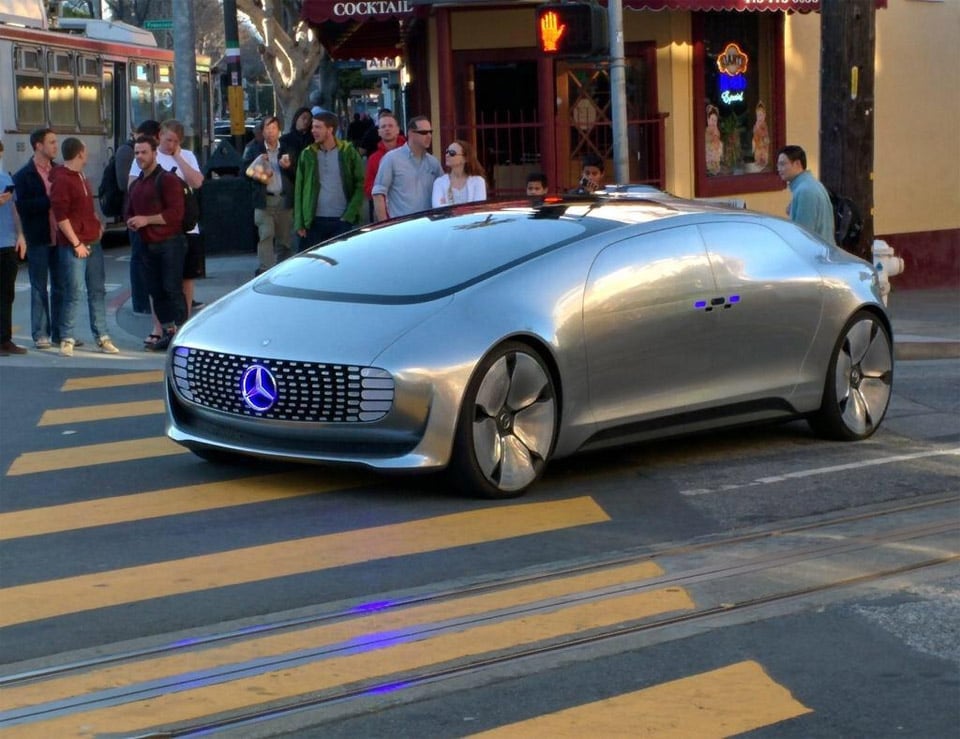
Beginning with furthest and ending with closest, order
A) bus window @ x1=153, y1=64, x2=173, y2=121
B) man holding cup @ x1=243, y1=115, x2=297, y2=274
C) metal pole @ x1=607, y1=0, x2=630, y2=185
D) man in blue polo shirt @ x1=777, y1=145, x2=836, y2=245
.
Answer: bus window @ x1=153, y1=64, x2=173, y2=121 → man holding cup @ x1=243, y1=115, x2=297, y2=274 → metal pole @ x1=607, y1=0, x2=630, y2=185 → man in blue polo shirt @ x1=777, y1=145, x2=836, y2=245

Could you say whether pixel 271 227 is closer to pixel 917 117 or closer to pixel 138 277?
pixel 138 277

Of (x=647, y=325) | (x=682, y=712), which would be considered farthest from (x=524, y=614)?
(x=647, y=325)

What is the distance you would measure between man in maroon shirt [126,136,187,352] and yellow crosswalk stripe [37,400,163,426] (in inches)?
94.7

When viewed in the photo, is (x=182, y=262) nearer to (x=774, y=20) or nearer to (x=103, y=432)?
(x=103, y=432)

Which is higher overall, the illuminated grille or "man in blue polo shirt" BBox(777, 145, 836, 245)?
"man in blue polo shirt" BBox(777, 145, 836, 245)

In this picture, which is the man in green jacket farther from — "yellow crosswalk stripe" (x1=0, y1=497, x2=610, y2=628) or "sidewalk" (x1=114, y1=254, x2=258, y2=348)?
"yellow crosswalk stripe" (x1=0, y1=497, x2=610, y2=628)

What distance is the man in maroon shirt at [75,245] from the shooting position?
1297 cm

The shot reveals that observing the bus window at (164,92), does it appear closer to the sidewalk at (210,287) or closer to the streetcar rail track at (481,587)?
the sidewalk at (210,287)

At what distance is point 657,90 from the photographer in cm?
1898

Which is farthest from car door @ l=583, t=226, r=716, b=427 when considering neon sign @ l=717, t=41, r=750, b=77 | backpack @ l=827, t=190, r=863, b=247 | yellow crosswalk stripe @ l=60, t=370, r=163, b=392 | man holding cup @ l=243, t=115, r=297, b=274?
neon sign @ l=717, t=41, r=750, b=77

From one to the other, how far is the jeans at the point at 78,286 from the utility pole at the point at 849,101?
20.9ft

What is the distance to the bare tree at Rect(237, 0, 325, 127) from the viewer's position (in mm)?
36656

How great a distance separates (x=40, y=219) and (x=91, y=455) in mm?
4424

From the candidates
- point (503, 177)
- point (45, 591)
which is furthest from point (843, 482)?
point (503, 177)
